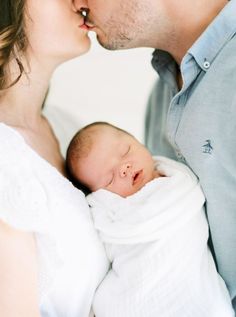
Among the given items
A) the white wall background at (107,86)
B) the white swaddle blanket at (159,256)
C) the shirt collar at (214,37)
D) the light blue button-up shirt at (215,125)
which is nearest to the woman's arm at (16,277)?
the white swaddle blanket at (159,256)

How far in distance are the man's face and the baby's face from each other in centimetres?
29

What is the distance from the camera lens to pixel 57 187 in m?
1.03

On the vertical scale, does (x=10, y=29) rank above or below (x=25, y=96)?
above

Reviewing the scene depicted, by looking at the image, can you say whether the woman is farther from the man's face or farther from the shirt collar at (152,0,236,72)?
the shirt collar at (152,0,236,72)

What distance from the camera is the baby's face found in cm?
117

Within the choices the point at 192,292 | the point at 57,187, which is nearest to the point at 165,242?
the point at 192,292

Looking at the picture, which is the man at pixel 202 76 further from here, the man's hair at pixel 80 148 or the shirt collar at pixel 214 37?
the man's hair at pixel 80 148

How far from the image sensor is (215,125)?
3.64ft

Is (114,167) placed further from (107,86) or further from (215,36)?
(107,86)

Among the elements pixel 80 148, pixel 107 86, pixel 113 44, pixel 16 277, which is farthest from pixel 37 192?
pixel 107 86

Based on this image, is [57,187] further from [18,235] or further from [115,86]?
[115,86]

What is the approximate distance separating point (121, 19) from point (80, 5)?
0.37ft

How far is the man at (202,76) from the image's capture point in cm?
111

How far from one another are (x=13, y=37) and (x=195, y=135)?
1.60 ft
